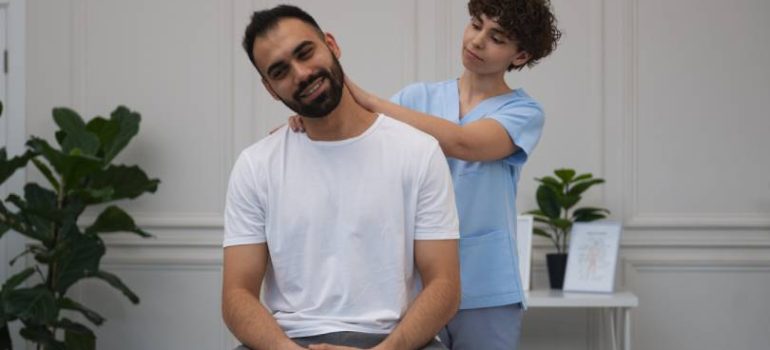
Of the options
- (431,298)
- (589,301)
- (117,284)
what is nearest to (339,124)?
(431,298)

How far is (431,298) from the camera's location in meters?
1.81

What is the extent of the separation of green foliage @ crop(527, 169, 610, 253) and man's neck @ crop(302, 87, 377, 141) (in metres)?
2.00

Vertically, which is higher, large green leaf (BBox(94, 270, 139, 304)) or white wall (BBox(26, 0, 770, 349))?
white wall (BBox(26, 0, 770, 349))

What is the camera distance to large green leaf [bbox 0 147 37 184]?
3.88 meters

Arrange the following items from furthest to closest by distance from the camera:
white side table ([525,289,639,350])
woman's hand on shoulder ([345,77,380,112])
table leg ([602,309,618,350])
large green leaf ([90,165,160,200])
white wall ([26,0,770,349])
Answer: white wall ([26,0,770,349]), large green leaf ([90,165,160,200]), table leg ([602,309,618,350]), white side table ([525,289,639,350]), woman's hand on shoulder ([345,77,380,112])

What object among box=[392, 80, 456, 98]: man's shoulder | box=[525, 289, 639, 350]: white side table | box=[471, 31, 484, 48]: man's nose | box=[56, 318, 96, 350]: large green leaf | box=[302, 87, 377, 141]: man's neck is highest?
box=[471, 31, 484, 48]: man's nose

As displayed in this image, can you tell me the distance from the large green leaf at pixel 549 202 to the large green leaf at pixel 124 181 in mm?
1323

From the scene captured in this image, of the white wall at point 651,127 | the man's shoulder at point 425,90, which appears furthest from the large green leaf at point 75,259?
the man's shoulder at point 425,90

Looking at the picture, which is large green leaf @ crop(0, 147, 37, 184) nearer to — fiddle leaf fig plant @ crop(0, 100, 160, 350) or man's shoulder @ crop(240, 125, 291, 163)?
fiddle leaf fig plant @ crop(0, 100, 160, 350)

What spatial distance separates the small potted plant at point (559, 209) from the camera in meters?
3.79

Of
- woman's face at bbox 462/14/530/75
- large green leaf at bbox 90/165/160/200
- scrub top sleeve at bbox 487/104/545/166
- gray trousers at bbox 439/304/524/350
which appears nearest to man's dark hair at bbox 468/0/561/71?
woman's face at bbox 462/14/530/75

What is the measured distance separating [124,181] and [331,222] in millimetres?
2268

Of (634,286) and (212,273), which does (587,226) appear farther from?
(212,273)

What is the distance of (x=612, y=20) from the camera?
4043 millimetres
